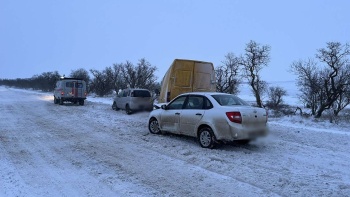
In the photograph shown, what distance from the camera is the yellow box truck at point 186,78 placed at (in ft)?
45.5

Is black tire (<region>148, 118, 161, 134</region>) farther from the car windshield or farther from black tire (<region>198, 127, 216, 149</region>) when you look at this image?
the car windshield

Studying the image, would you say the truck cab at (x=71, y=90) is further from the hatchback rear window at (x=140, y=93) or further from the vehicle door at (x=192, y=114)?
the vehicle door at (x=192, y=114)

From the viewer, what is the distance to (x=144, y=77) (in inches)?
1710

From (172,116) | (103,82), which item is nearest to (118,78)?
(103,82)

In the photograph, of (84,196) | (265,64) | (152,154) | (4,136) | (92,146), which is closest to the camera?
(84,196)

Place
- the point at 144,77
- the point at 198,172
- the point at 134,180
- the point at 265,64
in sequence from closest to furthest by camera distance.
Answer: the point at 134,180
the point at 198,172
the point at 265,64
the point at 144,77

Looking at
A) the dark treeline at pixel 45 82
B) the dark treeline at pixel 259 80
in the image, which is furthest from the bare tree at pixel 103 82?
the dark treeline at pixel 45 82

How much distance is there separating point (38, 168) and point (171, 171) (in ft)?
9.27

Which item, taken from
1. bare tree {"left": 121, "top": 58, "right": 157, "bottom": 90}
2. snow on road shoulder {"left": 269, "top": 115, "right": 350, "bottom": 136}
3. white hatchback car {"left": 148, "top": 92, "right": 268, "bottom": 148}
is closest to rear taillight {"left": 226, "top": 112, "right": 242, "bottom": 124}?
white hatchback car {"left": 148, "top": 92, "right": 268, "bottom": 148}

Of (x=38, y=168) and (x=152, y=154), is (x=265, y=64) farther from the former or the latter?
(x=38, y=168)

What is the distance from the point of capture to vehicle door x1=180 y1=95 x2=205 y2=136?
9.26 m

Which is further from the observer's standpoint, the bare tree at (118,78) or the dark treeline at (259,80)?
the bare tree at (118,78)

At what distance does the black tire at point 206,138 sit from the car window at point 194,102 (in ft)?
2.32

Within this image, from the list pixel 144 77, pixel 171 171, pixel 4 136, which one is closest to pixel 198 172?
pixel 171 171
